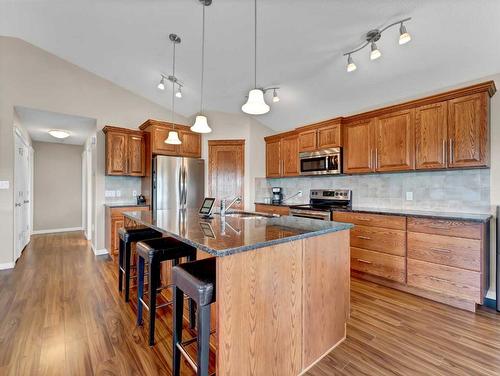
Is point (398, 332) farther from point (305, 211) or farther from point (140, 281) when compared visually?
point (140, 281)

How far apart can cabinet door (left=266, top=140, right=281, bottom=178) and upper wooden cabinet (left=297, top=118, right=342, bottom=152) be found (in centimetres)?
60

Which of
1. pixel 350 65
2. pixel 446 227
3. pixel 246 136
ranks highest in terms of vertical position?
pixel 350 65

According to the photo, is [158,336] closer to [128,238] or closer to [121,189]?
[128,238]

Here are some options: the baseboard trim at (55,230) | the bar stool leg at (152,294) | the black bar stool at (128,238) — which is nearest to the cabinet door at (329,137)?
the black bar stool at (128,238)

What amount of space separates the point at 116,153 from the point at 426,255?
4.75 metres

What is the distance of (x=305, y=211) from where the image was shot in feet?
12.4

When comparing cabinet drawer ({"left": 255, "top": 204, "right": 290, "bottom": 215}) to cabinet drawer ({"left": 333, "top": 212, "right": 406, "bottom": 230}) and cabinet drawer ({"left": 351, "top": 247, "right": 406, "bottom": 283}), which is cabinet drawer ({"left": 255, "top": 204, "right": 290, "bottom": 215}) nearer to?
cabinet drawer ({"left": 333, "top": 212, "right": 406, "bottom": 230})

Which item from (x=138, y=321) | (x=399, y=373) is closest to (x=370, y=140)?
(x=399, y=373)

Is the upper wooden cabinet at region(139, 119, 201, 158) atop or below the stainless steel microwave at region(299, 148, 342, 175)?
atop

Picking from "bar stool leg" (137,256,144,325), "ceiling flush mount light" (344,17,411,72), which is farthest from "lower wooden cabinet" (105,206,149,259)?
"ceiling flush mount light" (344,17,411,72)

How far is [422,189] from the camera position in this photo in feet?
10.4

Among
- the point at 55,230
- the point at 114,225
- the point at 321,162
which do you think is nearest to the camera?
the point at 321,162

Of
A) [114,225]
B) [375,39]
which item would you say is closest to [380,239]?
[375,39]

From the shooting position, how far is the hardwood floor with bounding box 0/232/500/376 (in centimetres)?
166
